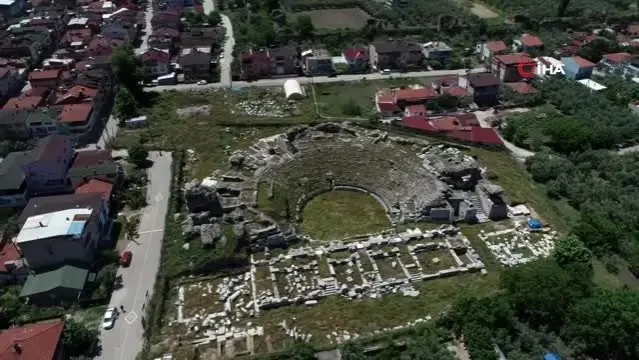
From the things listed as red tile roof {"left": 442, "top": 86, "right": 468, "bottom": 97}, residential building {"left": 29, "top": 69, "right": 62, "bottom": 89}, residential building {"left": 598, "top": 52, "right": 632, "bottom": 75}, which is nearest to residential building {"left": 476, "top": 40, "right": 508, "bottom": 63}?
red tile roof {"left": 442, "top": 86, "right": 468, "bottom": 97}

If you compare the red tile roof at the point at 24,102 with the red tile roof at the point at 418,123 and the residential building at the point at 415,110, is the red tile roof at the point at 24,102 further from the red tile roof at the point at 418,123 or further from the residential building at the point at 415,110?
the residential building at the point at 415,110

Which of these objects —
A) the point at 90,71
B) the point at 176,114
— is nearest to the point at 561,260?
the point at 176,114

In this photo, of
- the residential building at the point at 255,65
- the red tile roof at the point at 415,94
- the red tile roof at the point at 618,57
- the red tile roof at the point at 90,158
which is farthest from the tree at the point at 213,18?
the red tile roof at the point at 618,57

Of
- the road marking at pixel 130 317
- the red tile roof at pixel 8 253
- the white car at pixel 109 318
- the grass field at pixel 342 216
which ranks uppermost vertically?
the red tile roof at pixel 8 253

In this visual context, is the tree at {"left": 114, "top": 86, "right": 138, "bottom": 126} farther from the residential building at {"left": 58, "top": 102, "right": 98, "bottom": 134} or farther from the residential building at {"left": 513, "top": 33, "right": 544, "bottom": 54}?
the residential building at {"left": 513, "top": 33, "right": 544, "bottom": 54}

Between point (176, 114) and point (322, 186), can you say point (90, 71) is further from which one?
point (322, 186)

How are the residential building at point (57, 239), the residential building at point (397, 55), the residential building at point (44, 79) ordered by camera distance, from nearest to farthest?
the residential building at point (57, 239)
the residential building at point (44, 79)
the residential building at point (397, 55)

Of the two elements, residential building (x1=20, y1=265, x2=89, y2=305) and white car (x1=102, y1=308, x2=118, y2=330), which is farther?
residential building (x1=20, y1=265, x2=89, y2=305)
